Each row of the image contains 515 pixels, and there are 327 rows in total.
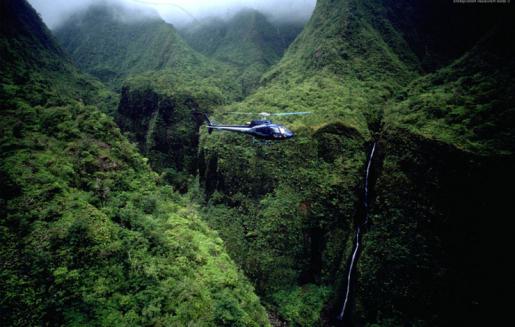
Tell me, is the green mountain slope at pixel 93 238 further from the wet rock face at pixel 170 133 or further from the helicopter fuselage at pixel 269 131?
the wet rock face at pixel 170 133

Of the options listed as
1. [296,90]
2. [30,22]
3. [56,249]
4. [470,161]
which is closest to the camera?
[56,249]

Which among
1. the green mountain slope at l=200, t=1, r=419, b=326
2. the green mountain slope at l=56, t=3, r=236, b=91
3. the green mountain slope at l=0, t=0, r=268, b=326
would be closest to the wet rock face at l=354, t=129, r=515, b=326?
the green mountain slope at l=200, t=1, r=419, b=326

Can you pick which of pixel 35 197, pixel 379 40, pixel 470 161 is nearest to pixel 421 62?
pixel 379 40

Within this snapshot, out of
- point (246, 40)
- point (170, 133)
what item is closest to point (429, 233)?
point (170, 133)

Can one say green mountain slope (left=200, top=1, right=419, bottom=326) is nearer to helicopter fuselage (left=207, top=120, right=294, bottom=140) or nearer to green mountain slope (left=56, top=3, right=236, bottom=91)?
helicopter fuselage (left=207, top=120, right=294, bottom=140)

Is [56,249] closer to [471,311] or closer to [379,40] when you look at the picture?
[471,311]

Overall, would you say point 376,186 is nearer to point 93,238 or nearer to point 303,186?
point 303,186
